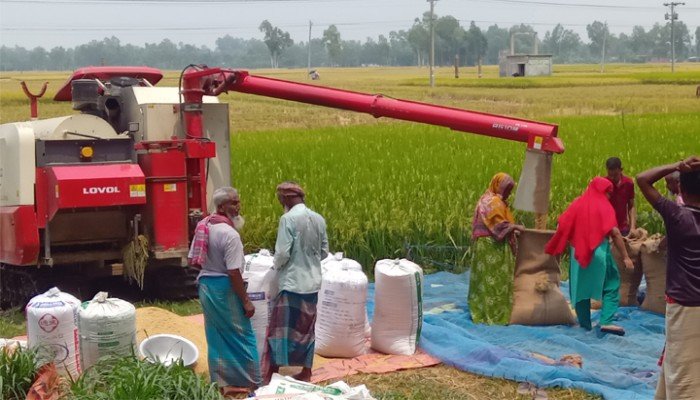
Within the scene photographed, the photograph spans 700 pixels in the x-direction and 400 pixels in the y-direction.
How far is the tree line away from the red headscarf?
72687mm

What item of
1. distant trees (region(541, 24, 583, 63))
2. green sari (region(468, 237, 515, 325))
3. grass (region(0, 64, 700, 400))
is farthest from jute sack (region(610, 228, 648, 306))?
distant trees (region(541, 24, 583, 63))

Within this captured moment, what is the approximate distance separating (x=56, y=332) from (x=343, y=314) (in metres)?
2.32

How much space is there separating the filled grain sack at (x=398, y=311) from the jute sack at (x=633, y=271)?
257cm

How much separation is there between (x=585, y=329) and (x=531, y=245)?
3.08ft

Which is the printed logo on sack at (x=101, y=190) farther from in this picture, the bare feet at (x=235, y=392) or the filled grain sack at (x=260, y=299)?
the bare feet at (x=235, y=392)

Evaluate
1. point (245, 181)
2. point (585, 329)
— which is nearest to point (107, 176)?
point (585, 329)

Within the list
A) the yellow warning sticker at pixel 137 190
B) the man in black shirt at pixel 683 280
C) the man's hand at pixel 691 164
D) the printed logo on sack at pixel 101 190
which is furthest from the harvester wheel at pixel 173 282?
the man's hand at pixel 691 164

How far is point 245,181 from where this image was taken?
14930 millimetres

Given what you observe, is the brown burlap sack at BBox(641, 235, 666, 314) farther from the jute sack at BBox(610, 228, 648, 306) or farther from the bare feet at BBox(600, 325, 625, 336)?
the bare feet at BBox(600, 325, 625, 336)

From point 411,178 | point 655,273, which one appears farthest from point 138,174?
point 411,178

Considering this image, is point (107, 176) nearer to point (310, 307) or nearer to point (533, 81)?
point (310, 307)

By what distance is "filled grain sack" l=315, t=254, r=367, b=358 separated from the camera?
26.5ft

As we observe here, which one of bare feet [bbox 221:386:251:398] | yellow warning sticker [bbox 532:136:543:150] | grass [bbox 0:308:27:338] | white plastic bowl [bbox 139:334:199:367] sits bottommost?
grass [bbox 0:308:27:338]

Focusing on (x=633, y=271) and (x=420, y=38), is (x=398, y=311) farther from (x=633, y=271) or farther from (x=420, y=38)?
(x=420, y=38)
